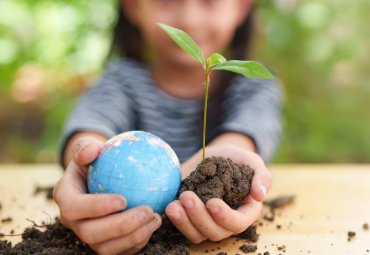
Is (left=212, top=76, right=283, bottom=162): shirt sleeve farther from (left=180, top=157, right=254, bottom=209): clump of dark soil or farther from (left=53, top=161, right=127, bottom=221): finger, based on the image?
(left=53, top=161, right=127, bottom=221): finger

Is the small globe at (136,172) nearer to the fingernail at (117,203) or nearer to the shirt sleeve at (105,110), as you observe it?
the fingernail at (117,203)

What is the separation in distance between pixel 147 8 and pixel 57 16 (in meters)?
1.46

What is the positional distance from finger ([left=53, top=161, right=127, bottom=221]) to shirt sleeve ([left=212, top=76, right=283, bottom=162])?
26.9 inches

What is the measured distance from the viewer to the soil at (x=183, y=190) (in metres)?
1.12

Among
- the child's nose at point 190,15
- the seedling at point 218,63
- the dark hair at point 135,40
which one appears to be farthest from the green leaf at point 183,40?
the dark hair at point 135,40

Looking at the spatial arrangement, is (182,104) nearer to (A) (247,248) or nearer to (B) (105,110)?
(B) (105,110)

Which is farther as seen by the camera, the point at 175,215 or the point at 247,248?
the point at 247,248

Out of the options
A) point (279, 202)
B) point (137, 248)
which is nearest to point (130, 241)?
point (137, 248)

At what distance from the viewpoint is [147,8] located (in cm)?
211

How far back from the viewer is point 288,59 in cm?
309

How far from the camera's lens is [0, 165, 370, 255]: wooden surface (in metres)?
1.26

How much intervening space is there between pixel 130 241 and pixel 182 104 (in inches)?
47.8

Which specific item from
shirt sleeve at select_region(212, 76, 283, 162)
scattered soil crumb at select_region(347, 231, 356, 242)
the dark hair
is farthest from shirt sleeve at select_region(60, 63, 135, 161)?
scattered soil crumb at select_region(347, 231, 356, 242)

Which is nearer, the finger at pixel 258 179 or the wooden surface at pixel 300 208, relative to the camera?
the finger at pixel 258 179
